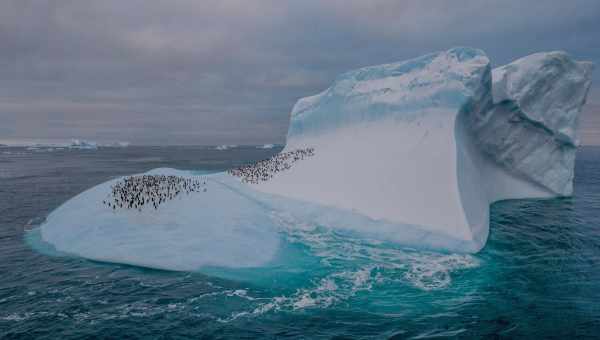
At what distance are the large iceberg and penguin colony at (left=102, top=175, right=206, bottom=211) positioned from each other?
79cm

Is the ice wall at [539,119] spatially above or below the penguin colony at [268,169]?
above

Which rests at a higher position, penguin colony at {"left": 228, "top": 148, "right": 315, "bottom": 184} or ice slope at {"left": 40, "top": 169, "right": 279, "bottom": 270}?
penguin colony at {"left": 228, "top": 148, "right": 315, "bottom": 184}

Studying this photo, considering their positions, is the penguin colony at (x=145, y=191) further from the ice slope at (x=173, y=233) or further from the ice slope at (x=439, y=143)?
the ice slope at (x=439, y=143)

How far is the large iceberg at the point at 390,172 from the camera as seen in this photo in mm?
15828

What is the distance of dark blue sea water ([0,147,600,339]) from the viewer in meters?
9.13

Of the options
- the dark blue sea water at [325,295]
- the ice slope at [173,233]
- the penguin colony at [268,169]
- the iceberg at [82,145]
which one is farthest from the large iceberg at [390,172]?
the iceberg at [82,145]

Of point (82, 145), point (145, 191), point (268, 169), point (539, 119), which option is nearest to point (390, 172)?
point (268, 169)

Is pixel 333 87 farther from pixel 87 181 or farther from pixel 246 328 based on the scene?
pixel 87 181

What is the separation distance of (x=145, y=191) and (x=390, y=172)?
51.1ft

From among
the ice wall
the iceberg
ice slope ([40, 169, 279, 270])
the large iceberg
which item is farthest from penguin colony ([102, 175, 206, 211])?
the iceberg

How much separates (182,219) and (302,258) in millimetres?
6938

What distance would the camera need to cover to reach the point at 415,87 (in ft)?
85.2

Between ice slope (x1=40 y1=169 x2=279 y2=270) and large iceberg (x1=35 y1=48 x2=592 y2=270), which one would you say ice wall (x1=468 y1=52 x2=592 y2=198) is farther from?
ice slope (x1=40 y1=169 x2=279 y2=270)

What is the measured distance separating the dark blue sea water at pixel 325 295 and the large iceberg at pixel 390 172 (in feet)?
4.15
